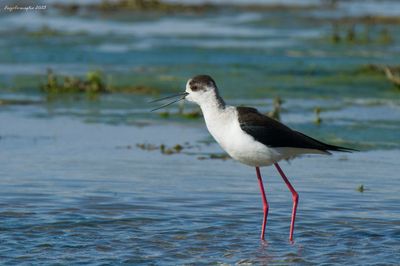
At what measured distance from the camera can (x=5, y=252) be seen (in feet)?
21.0

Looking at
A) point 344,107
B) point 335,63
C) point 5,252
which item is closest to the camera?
point 5,252

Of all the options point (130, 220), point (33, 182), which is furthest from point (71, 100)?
point (130, 220)

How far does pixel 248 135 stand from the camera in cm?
682

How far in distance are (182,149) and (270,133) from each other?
318 cm

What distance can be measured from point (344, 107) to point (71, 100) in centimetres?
357

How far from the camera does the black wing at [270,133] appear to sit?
270 inches

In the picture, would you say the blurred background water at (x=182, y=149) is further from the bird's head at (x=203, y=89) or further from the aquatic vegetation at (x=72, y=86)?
the bird's head at (x=203, y=89)

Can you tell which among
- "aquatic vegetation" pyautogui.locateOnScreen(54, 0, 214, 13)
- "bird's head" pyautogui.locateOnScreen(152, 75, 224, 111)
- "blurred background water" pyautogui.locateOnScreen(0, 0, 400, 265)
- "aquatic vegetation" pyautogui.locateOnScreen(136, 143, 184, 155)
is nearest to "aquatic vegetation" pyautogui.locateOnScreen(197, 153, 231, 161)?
"blurred background water" pyautogui.locateOnScreen(0, 0, 400, 265)

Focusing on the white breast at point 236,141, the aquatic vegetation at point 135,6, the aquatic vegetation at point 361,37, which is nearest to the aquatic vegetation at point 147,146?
the white breast at point 236,141

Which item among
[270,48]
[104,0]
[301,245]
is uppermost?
[104,0]

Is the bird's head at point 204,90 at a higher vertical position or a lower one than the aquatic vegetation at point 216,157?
higher

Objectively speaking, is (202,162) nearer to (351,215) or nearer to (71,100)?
(351,215)

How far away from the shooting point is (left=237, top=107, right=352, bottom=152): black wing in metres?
6.86

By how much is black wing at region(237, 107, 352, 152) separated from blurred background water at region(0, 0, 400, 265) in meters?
0.66
